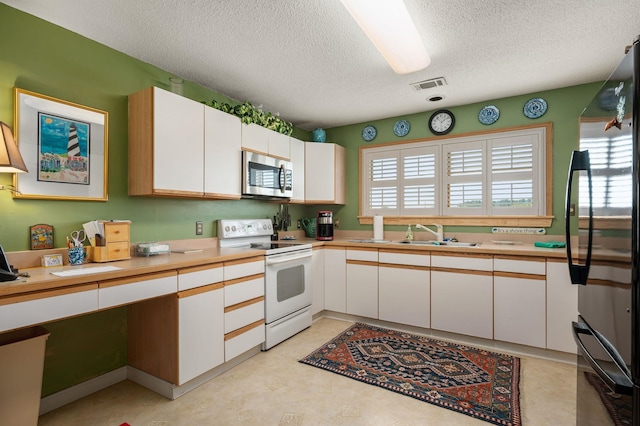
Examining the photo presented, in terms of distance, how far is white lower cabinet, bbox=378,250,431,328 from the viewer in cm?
322

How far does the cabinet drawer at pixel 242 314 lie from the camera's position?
2.47 m

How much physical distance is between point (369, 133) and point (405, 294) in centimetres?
219

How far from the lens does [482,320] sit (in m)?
2.95

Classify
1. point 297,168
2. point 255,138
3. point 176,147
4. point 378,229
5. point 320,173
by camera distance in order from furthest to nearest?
1. point 320,173
2. point 378,229
3. point 297,168
4. point 255,138
5. point 176,147

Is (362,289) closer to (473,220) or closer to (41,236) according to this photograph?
(473,220)

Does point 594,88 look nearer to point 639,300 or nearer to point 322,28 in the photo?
point 322,28

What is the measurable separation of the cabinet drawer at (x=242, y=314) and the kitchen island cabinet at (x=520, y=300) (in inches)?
84.0

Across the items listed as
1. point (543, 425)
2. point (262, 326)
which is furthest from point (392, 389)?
point (262, 326)

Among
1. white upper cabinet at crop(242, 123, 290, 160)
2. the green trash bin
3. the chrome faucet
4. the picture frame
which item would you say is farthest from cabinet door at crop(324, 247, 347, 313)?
the green trash bin

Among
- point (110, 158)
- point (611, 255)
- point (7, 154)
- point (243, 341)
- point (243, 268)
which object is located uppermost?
point (110, 158)

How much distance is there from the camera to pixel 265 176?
11.1 ft

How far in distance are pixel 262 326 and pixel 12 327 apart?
5.62ft

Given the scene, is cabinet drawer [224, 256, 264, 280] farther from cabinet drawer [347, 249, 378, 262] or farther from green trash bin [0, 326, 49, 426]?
cabinet drawer [347, 249, 378, 262]

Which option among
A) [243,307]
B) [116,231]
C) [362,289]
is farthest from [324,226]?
[116,231]
